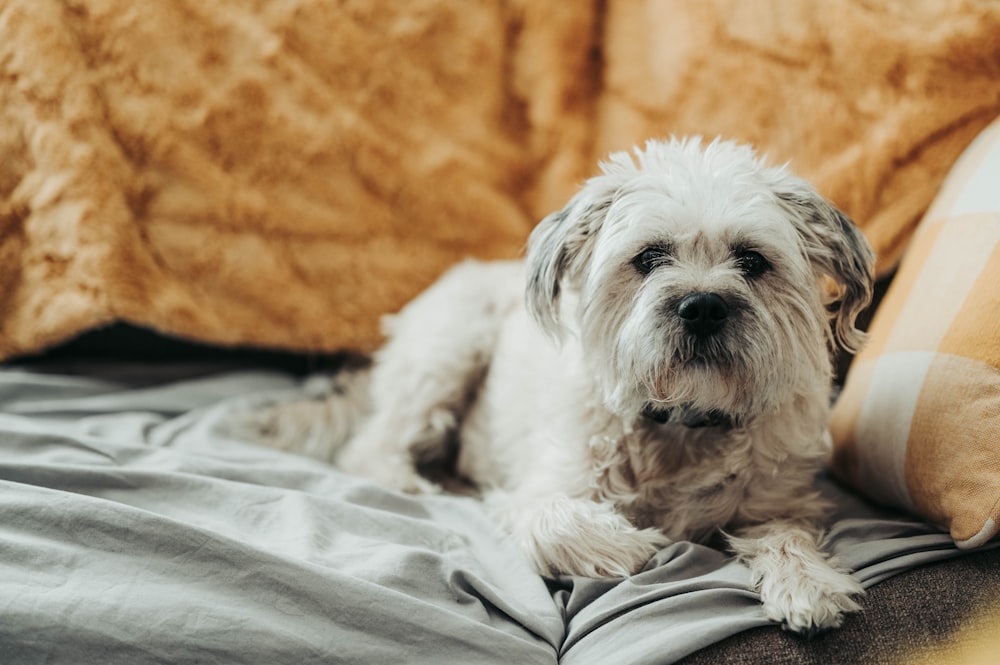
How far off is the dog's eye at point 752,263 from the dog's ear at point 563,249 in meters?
0.30

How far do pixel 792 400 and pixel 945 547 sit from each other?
377 millimetres

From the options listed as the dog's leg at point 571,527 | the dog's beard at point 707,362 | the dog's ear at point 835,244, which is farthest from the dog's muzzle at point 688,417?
the dog's ear at point 835,244

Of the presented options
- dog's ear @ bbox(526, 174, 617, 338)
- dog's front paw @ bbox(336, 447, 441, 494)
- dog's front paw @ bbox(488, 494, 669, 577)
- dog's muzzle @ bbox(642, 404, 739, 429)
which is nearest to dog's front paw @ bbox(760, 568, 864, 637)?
dog's front paw @ bbox(488, 494, 669, 577)

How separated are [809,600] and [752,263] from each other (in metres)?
0.62

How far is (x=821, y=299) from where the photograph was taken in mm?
1587

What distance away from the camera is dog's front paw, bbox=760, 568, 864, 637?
119 centimetres

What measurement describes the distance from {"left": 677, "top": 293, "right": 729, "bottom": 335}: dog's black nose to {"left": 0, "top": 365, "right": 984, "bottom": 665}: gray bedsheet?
1.41 feet

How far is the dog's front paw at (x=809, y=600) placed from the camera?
3.89 feet

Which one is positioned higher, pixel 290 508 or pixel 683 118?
pixel 683 118

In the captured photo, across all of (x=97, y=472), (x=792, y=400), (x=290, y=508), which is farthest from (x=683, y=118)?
(x=97, y=472)

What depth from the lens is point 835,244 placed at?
1.51 metres

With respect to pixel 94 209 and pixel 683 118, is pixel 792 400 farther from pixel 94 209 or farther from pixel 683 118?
pixel 94 209

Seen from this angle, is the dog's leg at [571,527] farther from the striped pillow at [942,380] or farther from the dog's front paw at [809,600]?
the striped pillow at [942,380]

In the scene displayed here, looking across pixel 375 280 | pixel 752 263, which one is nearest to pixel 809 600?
pixel 752 263
